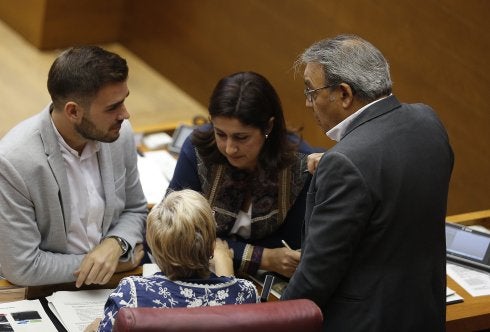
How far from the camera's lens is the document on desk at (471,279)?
332cm

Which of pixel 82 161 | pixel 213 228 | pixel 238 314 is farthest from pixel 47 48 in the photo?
pixel 238 314

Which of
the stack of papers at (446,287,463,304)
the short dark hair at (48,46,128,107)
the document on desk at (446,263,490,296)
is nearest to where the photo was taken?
the short dark hair at (48,46,128,107)

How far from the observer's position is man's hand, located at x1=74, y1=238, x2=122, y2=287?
2895mm

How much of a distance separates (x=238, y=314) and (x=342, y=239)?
1.52 feet

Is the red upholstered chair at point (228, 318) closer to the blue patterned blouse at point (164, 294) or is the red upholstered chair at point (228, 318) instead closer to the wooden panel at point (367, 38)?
the blue patterned blouse at point (164, 294)

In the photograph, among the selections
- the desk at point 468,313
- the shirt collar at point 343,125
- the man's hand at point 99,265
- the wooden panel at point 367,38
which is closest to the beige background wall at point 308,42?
the wooden panel at point 367,38

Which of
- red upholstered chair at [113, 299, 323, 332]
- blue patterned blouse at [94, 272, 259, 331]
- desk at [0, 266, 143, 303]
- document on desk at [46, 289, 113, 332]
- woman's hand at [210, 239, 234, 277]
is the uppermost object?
red upholstered chair at [113, 299, 323, 332]

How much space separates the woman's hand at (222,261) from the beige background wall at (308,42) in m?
1.70

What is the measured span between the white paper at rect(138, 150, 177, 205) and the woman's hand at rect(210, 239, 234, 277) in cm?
72

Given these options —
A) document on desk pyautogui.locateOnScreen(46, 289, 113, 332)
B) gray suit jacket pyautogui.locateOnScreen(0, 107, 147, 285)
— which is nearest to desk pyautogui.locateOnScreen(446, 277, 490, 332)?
document on desk pyautogui.locateOnScreen(46, 289, 113, 332)

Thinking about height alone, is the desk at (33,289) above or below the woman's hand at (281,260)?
below

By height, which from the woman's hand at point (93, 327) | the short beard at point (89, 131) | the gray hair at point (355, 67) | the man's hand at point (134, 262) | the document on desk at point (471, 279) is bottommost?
the man's hand at point (134, 262)

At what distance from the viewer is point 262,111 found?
315 centimetres

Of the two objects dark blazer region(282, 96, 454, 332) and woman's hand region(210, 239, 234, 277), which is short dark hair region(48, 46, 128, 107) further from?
dark blazer region(282, 96, 454, 332)
